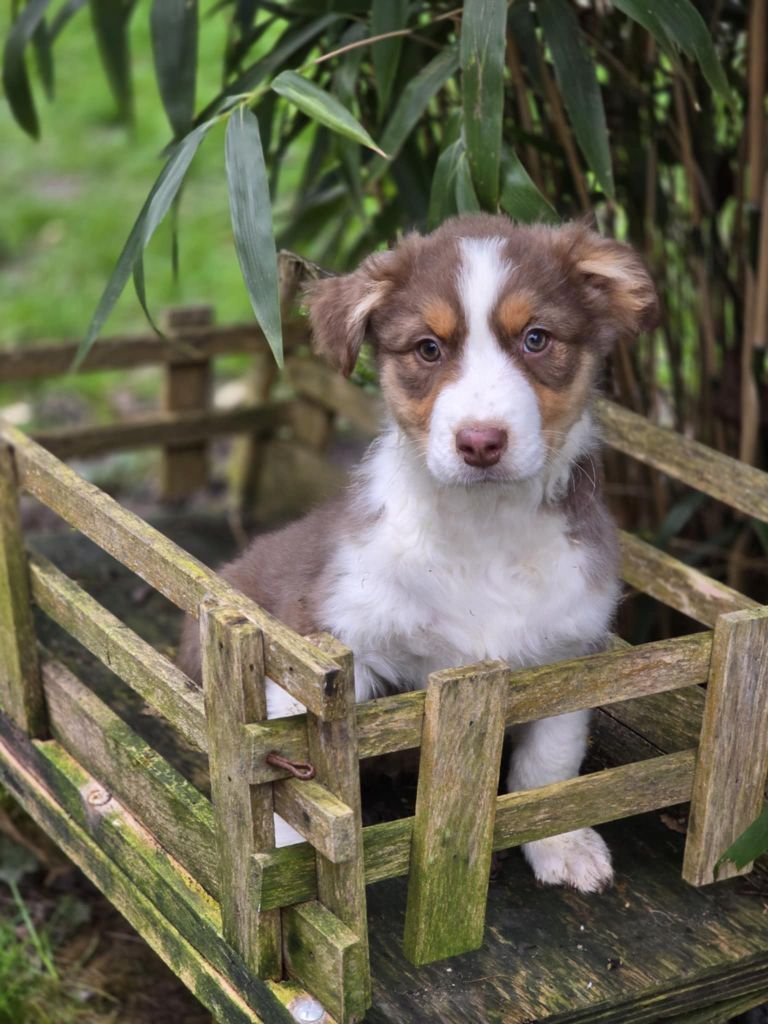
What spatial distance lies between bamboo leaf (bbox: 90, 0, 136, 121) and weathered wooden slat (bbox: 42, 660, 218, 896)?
182 centimetres

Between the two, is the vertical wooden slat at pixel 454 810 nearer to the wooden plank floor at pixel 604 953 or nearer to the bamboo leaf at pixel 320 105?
the wooden plank floor at pixel 604 953

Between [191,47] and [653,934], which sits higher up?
[191,47]

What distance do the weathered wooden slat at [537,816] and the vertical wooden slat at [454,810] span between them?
0.05 m

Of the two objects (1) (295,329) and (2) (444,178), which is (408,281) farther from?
(1) (295,329)

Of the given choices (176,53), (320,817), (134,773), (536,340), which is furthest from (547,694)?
(176,53)

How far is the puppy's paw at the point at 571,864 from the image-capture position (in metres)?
2.80

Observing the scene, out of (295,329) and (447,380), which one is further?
(295,329)

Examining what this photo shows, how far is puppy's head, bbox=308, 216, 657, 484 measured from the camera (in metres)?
2.38

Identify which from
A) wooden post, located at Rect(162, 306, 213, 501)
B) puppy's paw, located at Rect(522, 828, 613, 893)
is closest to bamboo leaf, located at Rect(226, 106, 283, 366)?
puppy's paw, located at Rect(522, 828, 613, 893)

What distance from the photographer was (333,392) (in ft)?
16.9

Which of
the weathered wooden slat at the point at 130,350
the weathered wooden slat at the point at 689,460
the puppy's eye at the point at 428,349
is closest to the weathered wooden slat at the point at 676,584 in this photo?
the weathered wooden slat at the point at 689,460

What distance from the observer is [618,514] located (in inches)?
180

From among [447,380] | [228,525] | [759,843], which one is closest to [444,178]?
[447,380]

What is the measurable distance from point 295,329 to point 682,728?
198cm
